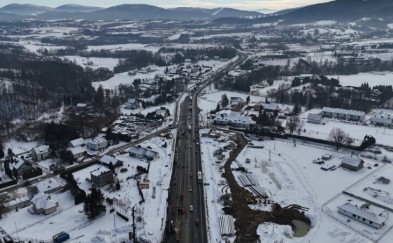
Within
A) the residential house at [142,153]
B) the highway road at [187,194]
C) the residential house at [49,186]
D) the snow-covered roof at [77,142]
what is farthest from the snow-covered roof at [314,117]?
the residential house at [49,186]

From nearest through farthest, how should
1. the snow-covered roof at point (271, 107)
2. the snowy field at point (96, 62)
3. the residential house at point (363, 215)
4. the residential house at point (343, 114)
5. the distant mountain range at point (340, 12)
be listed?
the residential house at point (363, 215) < the residential house at point (343, 114) < the snow-covered roof at point (271, 107) < the snowy field at point (96, 62) < the distant mountain range at point (340, 12)

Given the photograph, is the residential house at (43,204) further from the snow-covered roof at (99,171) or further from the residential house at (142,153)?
the residential house at (142,153)

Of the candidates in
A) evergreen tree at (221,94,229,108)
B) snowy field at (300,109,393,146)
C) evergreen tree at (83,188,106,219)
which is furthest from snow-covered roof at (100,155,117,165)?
evergreen tree at (221,94,229,108)

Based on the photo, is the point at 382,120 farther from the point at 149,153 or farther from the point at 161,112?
the point at 149,153

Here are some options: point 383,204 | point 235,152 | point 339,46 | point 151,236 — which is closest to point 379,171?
point 383,204

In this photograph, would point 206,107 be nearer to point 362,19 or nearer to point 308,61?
point 308,61
